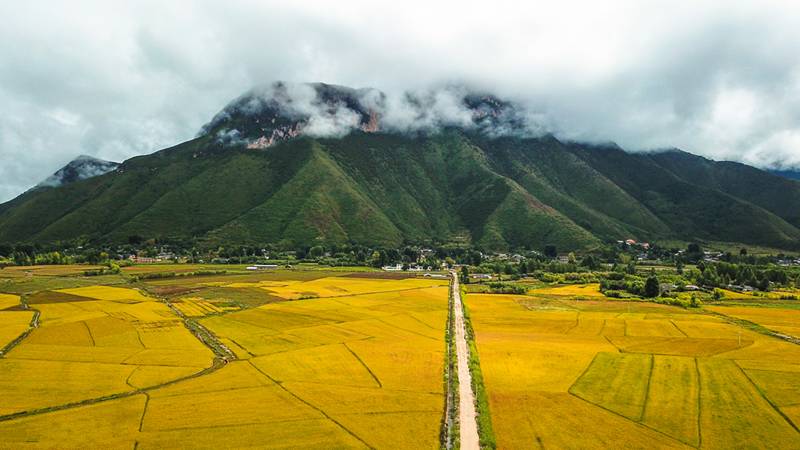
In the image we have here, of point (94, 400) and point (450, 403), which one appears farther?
point (450, 403)

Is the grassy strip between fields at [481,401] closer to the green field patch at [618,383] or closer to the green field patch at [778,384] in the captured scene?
the green field patch at [618,383]

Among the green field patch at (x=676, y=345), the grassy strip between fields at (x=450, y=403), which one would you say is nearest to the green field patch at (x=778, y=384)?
the green field patch at (x=676, y=345)

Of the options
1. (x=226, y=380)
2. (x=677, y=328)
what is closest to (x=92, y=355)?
(x=226, y=380)

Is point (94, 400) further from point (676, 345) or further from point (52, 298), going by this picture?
point (676, 345)

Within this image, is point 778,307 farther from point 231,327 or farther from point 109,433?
point 109,433

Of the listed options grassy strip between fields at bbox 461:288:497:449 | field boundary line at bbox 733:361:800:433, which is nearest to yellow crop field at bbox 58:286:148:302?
grassy strip between fields at bbox 461:288:497:449

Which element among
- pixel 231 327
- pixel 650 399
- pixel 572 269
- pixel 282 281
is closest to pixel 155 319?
pixel 231 327

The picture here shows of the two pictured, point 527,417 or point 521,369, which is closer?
point 527,417
